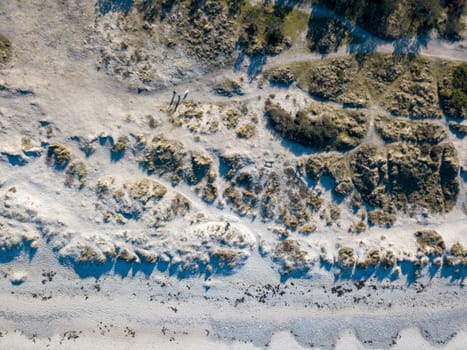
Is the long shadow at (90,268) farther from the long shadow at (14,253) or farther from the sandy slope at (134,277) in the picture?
the long shadow at (14,253)

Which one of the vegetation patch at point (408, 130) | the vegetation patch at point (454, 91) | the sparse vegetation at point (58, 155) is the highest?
the vegetation patch at point (454, 91)

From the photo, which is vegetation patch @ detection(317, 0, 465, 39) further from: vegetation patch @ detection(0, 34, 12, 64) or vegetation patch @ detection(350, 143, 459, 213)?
vegetation patch @ detection(0, 34, 12, 64)

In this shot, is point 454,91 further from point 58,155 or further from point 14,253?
point 14,253

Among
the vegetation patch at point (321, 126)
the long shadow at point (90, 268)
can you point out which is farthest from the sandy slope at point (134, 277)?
the vegetation patch at point (321, 126)

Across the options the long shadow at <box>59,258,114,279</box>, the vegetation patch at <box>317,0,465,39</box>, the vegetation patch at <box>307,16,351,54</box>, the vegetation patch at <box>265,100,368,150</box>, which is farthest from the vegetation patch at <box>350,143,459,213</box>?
the long shadow at <box>59,258,114,279</box>

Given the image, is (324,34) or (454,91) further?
(454,91)

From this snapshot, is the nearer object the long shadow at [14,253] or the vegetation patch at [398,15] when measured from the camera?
the long shadow at [14,253]

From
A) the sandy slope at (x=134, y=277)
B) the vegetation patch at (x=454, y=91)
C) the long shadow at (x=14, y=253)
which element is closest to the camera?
the long shadow at (x=14, y=253)

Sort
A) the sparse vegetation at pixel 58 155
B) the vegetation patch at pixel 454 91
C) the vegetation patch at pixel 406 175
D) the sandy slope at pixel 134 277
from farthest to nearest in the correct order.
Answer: the vegetation patch at pixel 454 91 < the vegetation patch at pixel 406 175 < the sandy slope at pixel 134 277 < the sparse vegetation at pixel 58 155

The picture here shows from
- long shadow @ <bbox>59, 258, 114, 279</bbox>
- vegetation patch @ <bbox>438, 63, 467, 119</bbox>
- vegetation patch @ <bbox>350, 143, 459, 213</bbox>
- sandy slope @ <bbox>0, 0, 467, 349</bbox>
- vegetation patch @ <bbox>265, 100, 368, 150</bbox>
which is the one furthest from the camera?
vegetation patch @ <bbox>438, 63, 467, 119</bbox>

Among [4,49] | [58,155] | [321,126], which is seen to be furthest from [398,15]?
[4,49]

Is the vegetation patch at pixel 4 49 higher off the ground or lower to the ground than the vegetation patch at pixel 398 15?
lower

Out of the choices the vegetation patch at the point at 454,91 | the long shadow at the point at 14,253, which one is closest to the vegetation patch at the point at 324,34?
the vegetation patch at the point at 454,91
